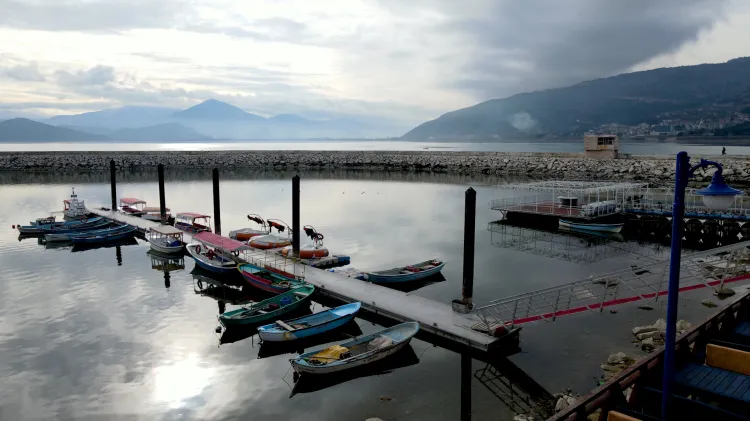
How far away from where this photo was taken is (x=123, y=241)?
36.9m

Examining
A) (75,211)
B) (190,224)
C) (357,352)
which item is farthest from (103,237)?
(357,352)

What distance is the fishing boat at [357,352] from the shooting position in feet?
50.3

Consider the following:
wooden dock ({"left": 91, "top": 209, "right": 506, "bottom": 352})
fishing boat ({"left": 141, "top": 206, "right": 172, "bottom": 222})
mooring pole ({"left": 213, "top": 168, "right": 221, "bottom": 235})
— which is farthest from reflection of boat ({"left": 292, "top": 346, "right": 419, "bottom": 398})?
fishing boat ({"left": 141, "top": 206, "right": 172, "bottom": 222})

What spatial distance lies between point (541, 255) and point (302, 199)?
31.4 metres

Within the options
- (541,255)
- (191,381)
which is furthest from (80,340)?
(541,255)

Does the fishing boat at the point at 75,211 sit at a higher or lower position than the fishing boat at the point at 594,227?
higher

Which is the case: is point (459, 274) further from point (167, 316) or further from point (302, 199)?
point (302, 199)

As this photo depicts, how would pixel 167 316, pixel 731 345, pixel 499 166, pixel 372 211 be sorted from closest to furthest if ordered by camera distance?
pixel 731 345 → pixel 167 316 → pixel 372 211 → pixel 499 166

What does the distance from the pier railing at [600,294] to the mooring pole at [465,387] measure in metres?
1.17

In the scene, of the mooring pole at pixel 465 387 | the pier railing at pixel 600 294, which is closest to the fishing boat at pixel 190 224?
the pier railing at pixel 600 294

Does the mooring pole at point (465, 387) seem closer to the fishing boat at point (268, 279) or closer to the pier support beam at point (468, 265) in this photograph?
the pier support beam at point (468, 265)

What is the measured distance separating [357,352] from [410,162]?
87536mm

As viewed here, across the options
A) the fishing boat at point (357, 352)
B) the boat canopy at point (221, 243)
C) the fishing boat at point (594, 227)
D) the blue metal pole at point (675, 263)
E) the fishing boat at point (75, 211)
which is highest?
the blue metal pole at point (675, 263)

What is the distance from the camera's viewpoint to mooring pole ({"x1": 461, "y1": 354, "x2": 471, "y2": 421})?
45.3 feet
